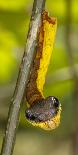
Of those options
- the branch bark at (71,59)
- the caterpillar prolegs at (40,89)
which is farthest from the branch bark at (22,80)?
the branch bark at (71,59)

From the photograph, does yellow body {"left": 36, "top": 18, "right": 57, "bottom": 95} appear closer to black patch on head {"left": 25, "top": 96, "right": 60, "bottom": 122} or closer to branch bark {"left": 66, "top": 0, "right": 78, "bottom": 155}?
black patch on head {"left": 25, "top": 96, "right": 60, "bottom": 122}

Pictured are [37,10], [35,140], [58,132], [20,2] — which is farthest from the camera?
[35,140]

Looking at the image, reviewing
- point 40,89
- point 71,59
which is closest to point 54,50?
point 71,59

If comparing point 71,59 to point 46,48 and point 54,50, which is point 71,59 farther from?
point 46,48

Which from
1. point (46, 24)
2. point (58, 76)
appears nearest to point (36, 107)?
point (46, 24)

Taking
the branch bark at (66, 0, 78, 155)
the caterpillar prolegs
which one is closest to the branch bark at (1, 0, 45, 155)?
the caterpillar prolegs

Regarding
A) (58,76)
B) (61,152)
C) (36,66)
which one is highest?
(58,76)

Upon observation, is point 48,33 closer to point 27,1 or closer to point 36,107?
point 36,107
